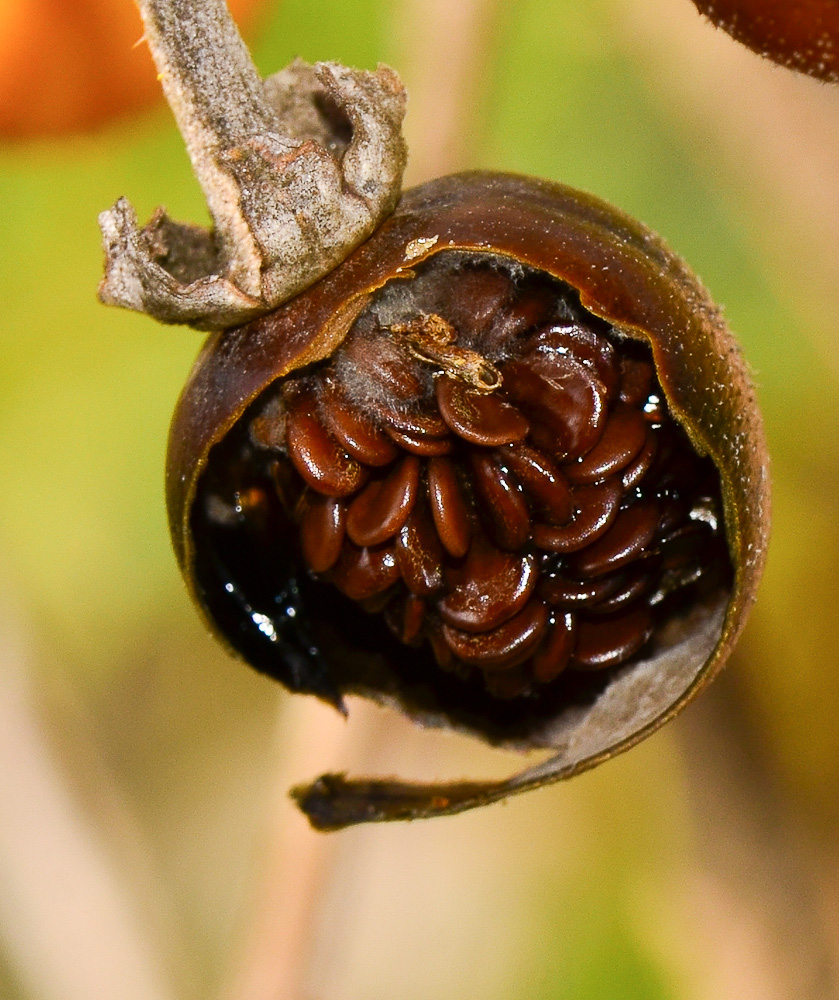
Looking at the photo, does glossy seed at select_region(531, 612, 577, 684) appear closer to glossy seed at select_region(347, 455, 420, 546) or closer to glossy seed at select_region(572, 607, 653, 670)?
glossy seed at select_region(572, 607, 653, 670)

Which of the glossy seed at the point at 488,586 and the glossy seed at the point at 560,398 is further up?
the glossy seed at the point at 560,398

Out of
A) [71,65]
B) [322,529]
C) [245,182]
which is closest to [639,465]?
[322,529]

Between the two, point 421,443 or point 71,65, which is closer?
point 421,443

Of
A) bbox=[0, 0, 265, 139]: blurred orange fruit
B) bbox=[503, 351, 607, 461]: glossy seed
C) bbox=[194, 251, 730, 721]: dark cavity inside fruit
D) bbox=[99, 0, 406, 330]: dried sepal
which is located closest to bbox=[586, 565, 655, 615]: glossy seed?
bbox=[194, 251, 730, 721]: dark cavity inside fruit

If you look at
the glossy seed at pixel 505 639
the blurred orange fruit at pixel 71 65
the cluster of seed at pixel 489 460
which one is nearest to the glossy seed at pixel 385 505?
the cluster of seed at pixel 489 460

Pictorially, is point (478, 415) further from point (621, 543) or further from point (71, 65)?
point (71, 65)

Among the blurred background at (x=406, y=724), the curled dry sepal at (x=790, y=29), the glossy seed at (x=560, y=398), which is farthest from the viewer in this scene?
the blurred background at (x=406, y=724)

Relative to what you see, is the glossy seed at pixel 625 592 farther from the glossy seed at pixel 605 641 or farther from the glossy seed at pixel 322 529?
the glossy seed at pixel 322 529
